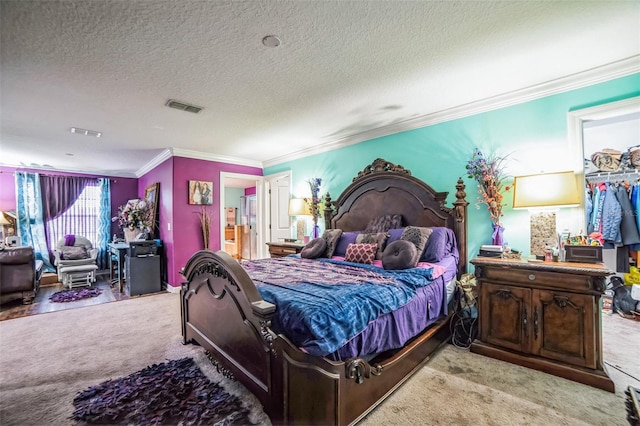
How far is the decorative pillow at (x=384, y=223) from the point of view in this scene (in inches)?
134

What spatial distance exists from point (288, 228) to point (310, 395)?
4.27 metres

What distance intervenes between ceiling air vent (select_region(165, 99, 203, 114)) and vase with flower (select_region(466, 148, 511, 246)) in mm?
3173

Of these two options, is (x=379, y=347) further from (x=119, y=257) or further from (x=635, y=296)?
(x=119, y=257)

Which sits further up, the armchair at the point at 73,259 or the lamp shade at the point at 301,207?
Answer: the lamp shade at the point at 301,207

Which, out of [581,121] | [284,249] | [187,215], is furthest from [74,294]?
[581,121]

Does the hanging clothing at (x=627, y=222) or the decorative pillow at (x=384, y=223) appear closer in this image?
the hanging clothing at (x=627, y=222)

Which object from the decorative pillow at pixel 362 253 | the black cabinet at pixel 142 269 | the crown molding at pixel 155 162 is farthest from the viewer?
the crown molding at pixel 155 162

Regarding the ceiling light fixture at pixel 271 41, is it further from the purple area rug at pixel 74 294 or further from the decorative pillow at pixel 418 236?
the purple area rug at pixel 74 294

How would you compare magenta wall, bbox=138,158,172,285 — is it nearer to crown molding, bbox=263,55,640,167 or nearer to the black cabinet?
the black cabinet

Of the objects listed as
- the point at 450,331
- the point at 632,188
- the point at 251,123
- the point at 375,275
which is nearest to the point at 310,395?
the point at 375,275

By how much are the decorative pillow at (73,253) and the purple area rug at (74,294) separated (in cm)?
71

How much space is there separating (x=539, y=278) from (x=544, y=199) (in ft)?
2.25

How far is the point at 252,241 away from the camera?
8.12m

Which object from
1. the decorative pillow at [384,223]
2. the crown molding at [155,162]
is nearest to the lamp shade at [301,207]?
the decorative pillow at [384,223]
